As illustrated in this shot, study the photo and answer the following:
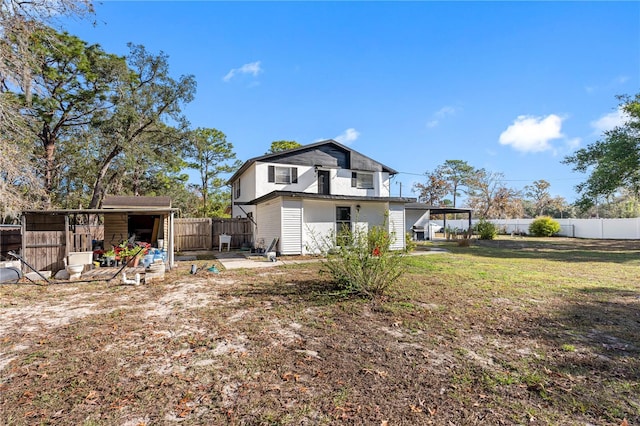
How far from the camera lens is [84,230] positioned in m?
13.2

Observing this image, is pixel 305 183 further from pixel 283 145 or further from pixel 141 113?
pixel 283 145

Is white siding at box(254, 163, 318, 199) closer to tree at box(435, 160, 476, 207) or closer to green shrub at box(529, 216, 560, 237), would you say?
green shrub at box(529, 216, 560, 237)

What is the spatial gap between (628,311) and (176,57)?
2115 centimetres

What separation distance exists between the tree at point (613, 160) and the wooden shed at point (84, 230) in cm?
2102

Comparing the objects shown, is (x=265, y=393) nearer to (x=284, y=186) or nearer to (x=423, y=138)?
(x=284, y=186)

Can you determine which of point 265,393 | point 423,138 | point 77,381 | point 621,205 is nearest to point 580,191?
point 423,138

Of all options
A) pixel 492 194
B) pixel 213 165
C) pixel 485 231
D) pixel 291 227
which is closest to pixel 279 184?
pixel 291 227

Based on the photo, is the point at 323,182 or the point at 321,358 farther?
the point at 323,182

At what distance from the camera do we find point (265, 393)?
98.2 inches

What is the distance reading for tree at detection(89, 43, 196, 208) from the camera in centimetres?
1645

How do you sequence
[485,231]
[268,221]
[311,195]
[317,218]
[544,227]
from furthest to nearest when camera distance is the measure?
[544,227] < [485,231] < [268,221] < [317,218] < [311,195]

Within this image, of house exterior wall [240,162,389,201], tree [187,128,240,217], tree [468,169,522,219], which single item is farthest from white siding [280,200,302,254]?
tree [468,169,522,219]

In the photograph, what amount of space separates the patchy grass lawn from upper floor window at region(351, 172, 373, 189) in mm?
12893

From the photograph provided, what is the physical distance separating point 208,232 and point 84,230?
525 centimetres
